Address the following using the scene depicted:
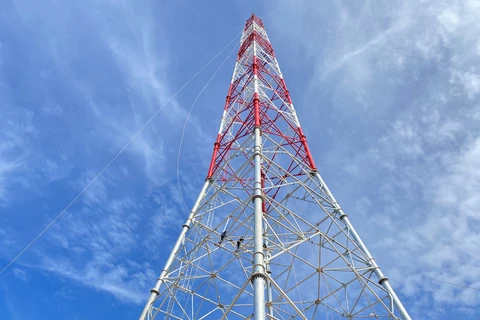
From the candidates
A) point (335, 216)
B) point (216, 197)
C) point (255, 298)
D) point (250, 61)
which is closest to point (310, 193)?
point (335, 216)

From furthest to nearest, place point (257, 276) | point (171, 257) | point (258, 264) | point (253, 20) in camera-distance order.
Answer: point (253, 20)
point (171, 257)
point (258, 264)
point (257, 276)

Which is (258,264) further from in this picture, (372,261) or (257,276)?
(372,261)

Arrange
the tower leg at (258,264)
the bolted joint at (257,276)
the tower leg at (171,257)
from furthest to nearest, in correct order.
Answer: the tower leg at (171,257) < the bolted joint at (257,276) < the tower leg at (258,264)

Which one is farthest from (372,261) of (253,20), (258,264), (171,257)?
(253,20)

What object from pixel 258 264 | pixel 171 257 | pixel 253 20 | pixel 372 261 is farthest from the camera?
pixel 253 20

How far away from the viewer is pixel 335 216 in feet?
32.9

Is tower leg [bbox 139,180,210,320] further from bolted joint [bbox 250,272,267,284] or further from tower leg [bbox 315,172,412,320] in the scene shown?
tower leg [bbox 315,172,412,320]

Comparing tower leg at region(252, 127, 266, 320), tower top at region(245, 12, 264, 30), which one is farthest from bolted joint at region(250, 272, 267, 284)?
tower top at region(245, 12, 264, 30)

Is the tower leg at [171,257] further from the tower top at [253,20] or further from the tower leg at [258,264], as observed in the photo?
the tower top at [253,20]

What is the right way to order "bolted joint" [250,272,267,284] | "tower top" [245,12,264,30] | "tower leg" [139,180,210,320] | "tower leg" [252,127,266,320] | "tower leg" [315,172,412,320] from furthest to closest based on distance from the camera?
"tower top" [245,12,264,30] → "tower leg" [139,180,210,320] → "tower leg" [315,172,412,320] → "bolted joint" [250,272,267,284] → "tower leg" [252,127,266,320]

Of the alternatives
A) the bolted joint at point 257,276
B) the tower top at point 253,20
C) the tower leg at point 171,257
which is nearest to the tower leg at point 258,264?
the bolted joint at point 257,276

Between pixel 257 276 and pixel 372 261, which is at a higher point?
pixel 372 261

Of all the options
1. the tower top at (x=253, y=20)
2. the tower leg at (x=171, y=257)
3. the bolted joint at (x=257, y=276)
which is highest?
the tower top at (x=253, y=20)

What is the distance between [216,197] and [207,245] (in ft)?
6.29
